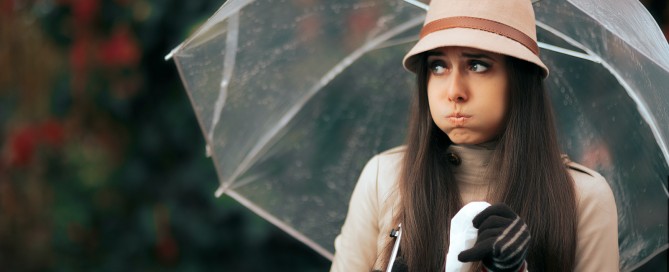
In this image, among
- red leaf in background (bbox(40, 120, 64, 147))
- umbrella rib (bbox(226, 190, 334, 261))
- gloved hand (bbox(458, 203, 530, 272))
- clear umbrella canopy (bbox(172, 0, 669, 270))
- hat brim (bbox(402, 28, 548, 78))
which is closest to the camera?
gloved hand (bbox(458, 203, 530, 272))

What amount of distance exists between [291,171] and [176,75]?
1.63 meters

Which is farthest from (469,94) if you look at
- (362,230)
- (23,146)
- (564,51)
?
(23,146)

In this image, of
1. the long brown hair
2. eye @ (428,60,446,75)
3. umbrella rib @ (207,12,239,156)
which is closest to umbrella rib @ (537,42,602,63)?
the long brown hair

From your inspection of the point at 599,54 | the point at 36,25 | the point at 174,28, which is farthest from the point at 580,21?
the point at 36,25

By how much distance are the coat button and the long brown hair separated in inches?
0.7

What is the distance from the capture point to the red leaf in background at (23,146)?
492 cm

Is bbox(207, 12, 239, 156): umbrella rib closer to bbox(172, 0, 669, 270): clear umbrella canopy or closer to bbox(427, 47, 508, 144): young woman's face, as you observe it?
bbox(172, 0, 669, 270): clear umbrella canopy

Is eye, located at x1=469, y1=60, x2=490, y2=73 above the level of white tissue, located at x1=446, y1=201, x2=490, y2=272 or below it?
above

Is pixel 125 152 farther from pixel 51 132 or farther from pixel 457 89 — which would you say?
pixel 457 89

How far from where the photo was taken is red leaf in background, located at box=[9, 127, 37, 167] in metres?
4.92

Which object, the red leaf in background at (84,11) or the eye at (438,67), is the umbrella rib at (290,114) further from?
the red leaf in background at (84,11)

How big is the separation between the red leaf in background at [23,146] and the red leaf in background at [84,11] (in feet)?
2.04

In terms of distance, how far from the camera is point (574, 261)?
95.4 inches

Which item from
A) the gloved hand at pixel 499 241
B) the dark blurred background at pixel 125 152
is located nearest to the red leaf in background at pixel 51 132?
the dark blurred background at pixel 125 152
